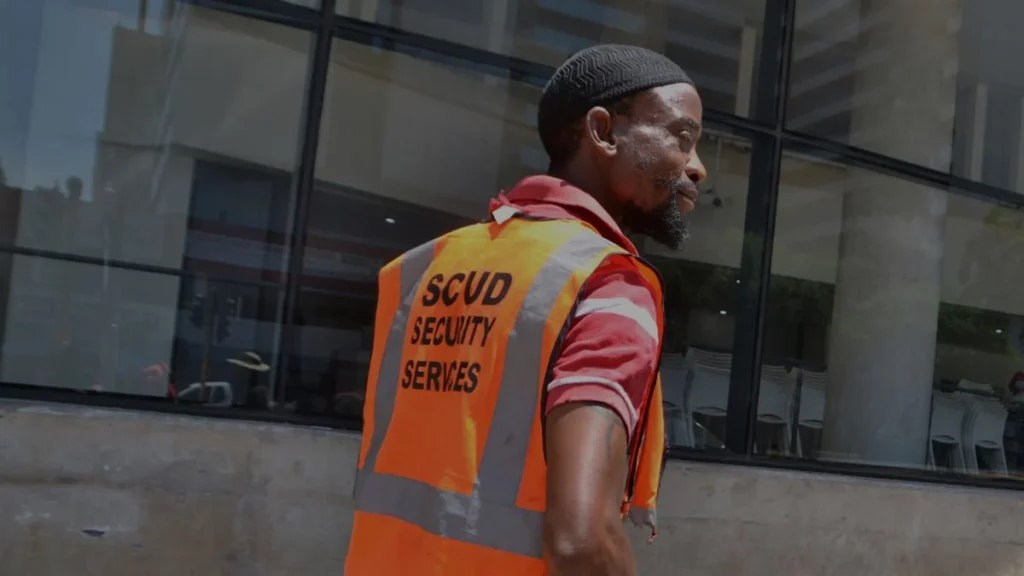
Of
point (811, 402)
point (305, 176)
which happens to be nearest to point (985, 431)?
point (811, 402)

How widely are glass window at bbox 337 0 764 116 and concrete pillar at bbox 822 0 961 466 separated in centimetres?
99

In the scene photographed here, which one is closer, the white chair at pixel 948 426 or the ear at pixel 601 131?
the ear at pixel 601 131

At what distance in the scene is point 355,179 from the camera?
5.18 meters

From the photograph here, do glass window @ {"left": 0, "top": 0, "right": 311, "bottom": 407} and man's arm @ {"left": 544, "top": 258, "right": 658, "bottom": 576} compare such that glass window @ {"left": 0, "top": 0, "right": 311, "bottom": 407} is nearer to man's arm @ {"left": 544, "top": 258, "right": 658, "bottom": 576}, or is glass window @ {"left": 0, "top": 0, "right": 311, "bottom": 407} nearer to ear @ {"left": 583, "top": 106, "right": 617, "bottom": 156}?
ear @ {"left": 583, "top": 106, "right": 617, "bottom": 156}

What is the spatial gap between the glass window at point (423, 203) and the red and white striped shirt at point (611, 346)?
329 cm

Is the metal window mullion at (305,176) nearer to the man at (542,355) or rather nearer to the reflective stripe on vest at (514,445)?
the man at (542,355)

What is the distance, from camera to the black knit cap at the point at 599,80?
1676 millimetres

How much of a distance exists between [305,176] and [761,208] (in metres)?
2.53

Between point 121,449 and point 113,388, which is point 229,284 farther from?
point 121,449

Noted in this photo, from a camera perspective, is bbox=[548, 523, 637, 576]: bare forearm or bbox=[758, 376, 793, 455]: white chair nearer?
bbox=[548, 523, 637, 576]: bare forearm

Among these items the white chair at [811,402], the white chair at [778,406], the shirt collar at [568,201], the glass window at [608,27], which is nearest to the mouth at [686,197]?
the shirt collar at [568,201]

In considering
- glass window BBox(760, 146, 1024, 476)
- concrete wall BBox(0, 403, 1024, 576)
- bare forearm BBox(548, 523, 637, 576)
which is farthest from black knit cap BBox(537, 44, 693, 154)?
glass window BBox(760, 146, 1024, 476)

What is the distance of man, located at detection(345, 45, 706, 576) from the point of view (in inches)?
50.7

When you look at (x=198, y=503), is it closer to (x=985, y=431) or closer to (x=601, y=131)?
(x=601, y=131)
